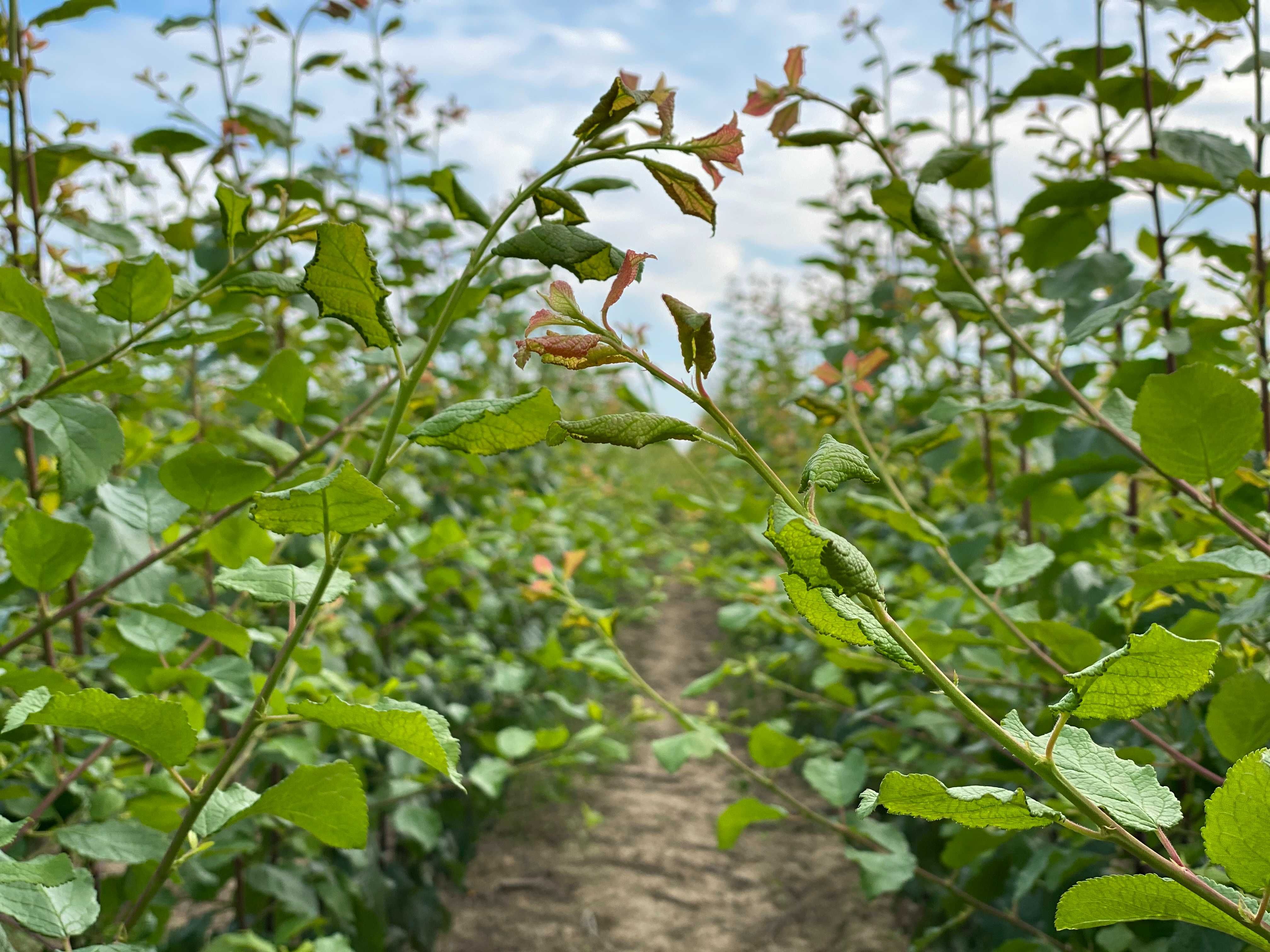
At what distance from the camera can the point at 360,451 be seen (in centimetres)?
167

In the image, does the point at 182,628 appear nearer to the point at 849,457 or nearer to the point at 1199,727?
the point at 849,457

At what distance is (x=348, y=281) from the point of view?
2.09 feet

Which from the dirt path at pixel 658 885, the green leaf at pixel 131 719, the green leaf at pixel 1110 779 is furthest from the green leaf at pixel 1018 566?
the dirt path at pixel 658 885

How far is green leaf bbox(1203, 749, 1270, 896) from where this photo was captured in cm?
46

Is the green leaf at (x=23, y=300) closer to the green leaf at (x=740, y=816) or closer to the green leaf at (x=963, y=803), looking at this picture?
the green leaf at (x=963, y=803)

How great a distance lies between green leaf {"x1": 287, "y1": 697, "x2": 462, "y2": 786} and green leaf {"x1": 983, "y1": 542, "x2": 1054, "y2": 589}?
88 centimetres

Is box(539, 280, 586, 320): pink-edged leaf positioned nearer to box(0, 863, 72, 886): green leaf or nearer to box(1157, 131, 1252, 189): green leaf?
box(0, 863, 72, 886): green leaf

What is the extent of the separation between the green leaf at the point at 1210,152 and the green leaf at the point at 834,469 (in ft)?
3.45

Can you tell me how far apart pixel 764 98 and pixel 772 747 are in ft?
3.55

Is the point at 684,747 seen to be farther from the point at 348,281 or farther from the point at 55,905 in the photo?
the point at 348,281

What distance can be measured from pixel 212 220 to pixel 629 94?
1486 mm

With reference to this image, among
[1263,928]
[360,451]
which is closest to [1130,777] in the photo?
[1263,928]

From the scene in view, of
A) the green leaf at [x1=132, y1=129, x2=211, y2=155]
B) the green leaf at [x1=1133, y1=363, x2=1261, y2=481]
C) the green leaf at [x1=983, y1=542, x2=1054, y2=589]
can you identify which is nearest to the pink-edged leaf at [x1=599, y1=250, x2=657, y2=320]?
the green leaf at [x1=1133, y1=363, x2=1261, y2=481]

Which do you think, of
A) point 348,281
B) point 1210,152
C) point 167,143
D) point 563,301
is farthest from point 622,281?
point 167,143
